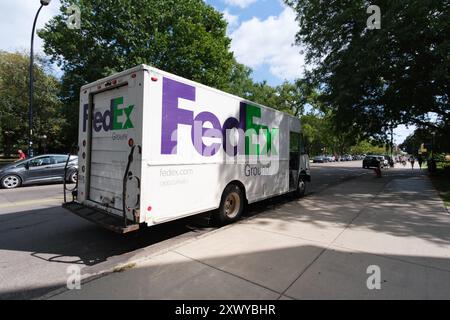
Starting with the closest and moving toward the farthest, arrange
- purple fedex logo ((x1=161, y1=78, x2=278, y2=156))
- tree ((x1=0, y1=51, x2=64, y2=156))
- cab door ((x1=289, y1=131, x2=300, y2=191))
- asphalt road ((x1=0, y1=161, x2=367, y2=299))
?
asphalt road ((x1=0, y1=161, x2=367, y2=299)) → purple fedex logo ((x1=161, y1=78, x2=278, y2=156)) → cab door ((x1=289, y1=131, x2=300, y2=191)) → tree ((x1=0, y1=51, x2=64, y2=156))

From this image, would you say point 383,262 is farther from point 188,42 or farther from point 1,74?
point 1,74

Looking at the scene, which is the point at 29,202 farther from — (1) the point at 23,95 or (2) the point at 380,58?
(1) the point at 23,95

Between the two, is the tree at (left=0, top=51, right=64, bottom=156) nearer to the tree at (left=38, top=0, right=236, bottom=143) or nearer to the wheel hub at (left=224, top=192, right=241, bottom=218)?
the tree at (left=38, top=0, right=236, bottom=143)

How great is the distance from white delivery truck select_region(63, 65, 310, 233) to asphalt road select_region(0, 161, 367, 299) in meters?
0.54

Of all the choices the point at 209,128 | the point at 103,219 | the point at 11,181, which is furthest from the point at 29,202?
the point at 209,128

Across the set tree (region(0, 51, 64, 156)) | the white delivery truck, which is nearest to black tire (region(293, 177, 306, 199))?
the white delivery truck

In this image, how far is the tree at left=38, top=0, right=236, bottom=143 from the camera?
18266 mm

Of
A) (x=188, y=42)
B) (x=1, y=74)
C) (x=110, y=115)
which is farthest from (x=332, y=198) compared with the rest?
(x=1, y=74)

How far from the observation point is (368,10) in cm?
1321

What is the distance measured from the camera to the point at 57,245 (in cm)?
471

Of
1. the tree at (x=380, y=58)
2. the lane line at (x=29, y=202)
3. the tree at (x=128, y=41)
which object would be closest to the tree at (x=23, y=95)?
the tree at (x=128, y=41)

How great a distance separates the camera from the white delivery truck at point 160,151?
13.5 ft

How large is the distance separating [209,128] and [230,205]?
6.59 feet
